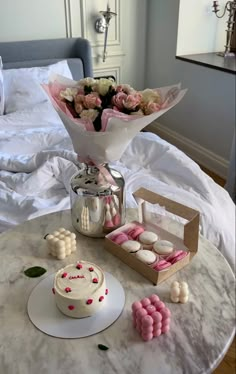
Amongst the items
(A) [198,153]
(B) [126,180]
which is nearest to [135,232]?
(B) [126,180]

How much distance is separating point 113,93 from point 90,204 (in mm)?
308

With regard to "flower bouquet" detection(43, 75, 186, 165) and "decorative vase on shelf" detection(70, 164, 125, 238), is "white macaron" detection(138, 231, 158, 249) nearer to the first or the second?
"decorative vase on shelf" detection(70, 164, 125, 238)

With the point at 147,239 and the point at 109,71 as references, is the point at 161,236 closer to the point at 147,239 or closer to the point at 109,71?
the point at 147,239

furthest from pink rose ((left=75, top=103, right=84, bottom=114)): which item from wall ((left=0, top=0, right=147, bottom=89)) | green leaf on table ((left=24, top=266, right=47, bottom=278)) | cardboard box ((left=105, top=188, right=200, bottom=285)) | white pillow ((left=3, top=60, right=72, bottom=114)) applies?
wall ((left=0, top=0, right=147, bottom=89))

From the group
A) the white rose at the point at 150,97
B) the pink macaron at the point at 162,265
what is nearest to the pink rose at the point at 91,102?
the white rose at the point at 150,97

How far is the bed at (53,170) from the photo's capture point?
1.37 meters

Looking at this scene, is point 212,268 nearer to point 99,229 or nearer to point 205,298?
point 205,298

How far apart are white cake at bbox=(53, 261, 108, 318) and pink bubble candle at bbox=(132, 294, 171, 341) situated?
3.4 inches

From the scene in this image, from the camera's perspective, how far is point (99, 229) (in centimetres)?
106

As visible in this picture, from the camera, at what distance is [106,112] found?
878 millimetres

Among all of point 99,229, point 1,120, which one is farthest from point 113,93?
point 1,120

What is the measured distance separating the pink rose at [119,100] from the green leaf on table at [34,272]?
1.51ft

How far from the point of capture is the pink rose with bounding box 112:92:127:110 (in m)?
0.91

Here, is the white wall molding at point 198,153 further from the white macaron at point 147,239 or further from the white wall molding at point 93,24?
the white macaron at point 147,239
